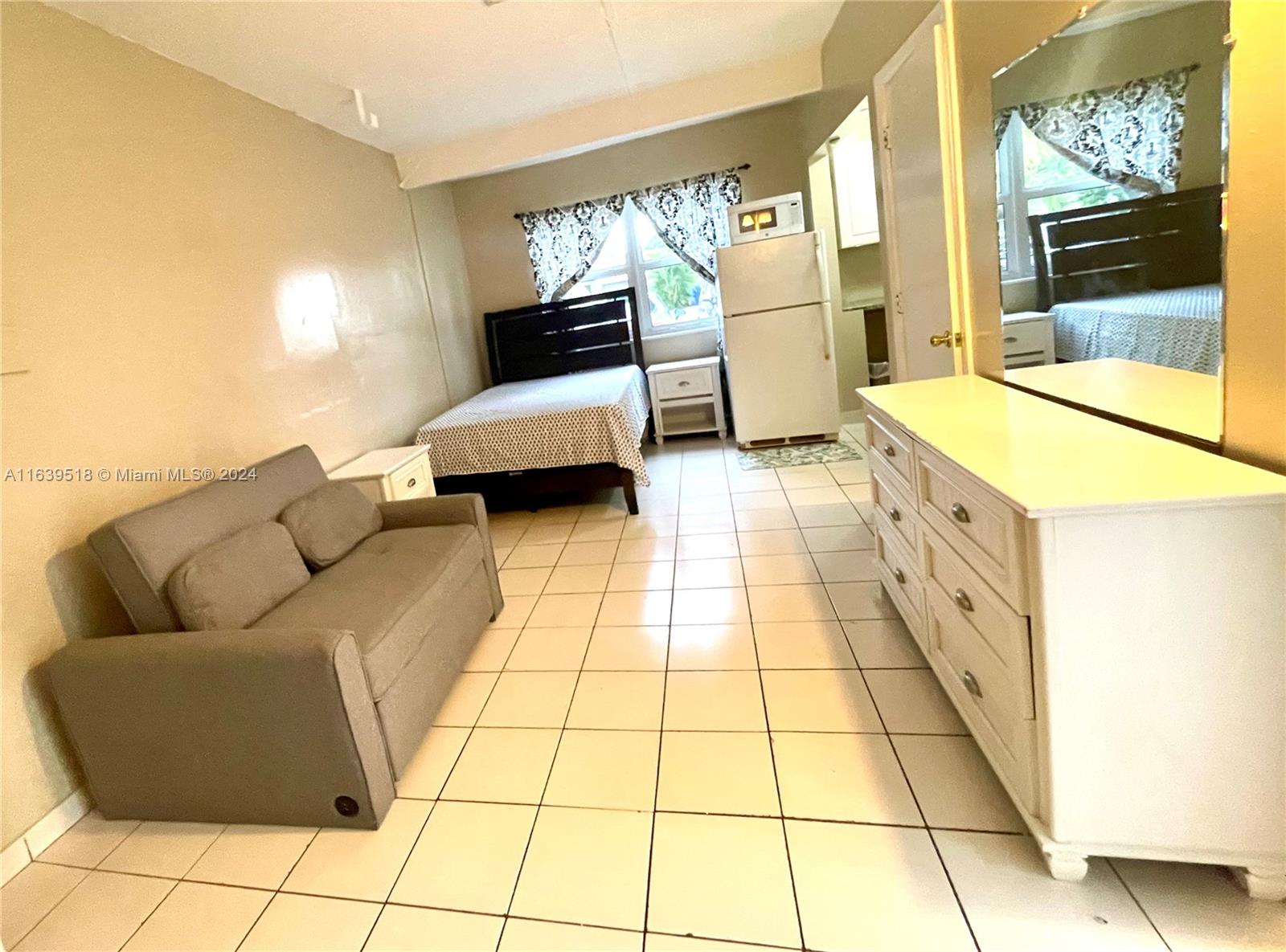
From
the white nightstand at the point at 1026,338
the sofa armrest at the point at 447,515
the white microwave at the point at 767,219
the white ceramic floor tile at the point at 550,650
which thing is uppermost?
the white microwave at the point at 767,219

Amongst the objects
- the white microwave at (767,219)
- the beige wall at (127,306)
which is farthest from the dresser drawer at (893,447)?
the white microwave at (767,219)

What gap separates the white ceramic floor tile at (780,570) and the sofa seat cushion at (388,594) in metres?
1.19

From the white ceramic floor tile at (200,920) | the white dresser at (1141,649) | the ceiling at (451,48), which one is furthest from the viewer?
the ceiling at (451,48)

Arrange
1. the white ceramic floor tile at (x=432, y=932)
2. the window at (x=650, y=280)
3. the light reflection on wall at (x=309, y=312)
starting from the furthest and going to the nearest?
the window at (x=650, y=280)
the light reflection on wall at (x=309, y=312)
the white ceramic floor tile at (x=432, y=932)

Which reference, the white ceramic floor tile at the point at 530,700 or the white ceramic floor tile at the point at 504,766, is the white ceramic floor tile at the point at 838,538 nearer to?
the white ceramic floor tile at the point at 530,700

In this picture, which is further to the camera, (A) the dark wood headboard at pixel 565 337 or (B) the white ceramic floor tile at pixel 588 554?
(A) the dark wood headboard at pixel 565 337

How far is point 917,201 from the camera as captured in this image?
8.55ft

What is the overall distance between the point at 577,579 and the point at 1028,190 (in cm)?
229

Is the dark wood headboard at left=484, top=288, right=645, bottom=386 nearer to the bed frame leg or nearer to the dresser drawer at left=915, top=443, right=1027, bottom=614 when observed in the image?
the bed frame leg

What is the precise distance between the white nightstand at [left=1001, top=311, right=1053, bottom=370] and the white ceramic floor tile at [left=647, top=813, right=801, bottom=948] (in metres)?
1.49

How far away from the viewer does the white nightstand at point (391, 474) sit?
311cm

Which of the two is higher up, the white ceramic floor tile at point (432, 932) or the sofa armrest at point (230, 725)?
the sofa armrest at point (230, 725)

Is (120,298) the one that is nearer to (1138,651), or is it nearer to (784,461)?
(1138,651)

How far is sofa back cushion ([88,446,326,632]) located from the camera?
6.04 feet
